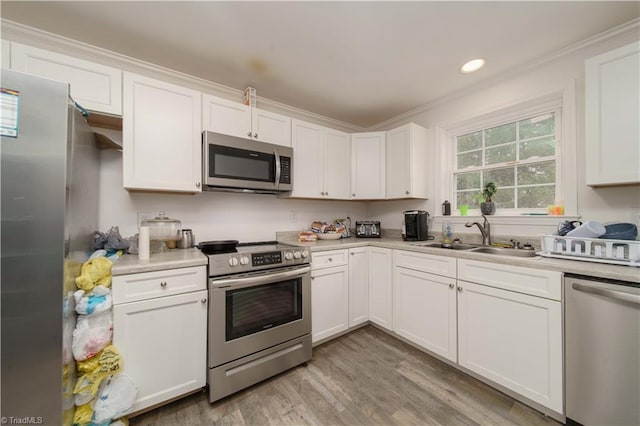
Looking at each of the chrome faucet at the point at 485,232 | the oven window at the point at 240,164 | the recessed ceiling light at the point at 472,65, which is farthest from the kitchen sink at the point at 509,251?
the oven window at the point at 240,164

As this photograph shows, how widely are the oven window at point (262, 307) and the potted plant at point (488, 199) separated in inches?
71.9


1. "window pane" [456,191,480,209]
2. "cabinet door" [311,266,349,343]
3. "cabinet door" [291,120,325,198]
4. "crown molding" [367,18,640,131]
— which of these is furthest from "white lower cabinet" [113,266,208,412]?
"crown molding" [367,18,640,131]

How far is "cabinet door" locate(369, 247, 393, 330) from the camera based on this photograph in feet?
7.66

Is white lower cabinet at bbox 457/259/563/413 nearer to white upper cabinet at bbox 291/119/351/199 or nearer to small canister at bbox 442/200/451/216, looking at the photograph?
small canister at bbox 442/200/451/216

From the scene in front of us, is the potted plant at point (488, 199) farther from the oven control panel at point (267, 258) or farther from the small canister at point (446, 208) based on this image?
the oven control panel at point (267, 258)

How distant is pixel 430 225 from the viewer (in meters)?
2.73

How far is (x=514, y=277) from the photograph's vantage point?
1530 mm

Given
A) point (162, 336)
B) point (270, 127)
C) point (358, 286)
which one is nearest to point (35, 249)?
point (162, 336)

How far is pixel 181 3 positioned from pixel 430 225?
282 cm

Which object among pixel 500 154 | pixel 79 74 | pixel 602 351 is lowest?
pixel 602 351

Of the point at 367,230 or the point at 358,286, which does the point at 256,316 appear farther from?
the point at 367,230

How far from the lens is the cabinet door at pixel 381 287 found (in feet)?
7.66

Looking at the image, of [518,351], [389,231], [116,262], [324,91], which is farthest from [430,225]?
[116,262]

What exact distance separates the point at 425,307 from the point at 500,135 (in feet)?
5.89
